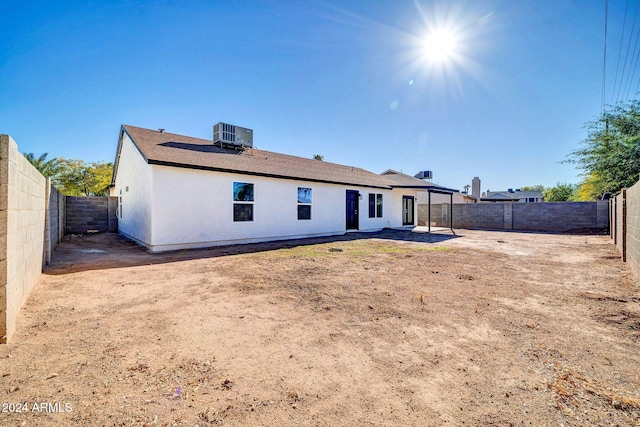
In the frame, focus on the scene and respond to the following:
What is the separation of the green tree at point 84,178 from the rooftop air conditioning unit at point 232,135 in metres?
24.0

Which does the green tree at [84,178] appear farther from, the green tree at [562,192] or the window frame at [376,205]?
the green tree at [562,192]

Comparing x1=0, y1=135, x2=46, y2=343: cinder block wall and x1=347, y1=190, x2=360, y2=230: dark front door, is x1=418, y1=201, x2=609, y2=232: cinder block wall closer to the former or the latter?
x1=347, y1=190, x2=360, y2=230: dark front door

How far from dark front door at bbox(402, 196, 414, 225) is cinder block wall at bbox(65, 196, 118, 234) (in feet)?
55.4

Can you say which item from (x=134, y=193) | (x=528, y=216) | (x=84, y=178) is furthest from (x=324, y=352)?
(x=84, y=178)

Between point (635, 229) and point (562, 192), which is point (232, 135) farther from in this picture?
point (562, 192)

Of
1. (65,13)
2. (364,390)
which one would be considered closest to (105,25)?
(65,13)

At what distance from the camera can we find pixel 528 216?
1742cm

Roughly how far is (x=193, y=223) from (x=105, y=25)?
20.8 ft

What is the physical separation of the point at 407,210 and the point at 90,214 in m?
18.5

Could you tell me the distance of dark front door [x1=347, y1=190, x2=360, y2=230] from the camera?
1445 centimetres

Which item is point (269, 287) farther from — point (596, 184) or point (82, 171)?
point (82, 171)

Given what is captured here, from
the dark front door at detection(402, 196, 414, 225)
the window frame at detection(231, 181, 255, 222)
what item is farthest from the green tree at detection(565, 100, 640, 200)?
the window frame at detection(231, 181, 255, 222)

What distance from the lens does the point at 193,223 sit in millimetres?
8930

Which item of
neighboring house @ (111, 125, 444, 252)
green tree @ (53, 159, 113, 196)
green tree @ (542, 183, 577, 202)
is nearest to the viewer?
neighboring house @ (111, 125, 444, 252)
